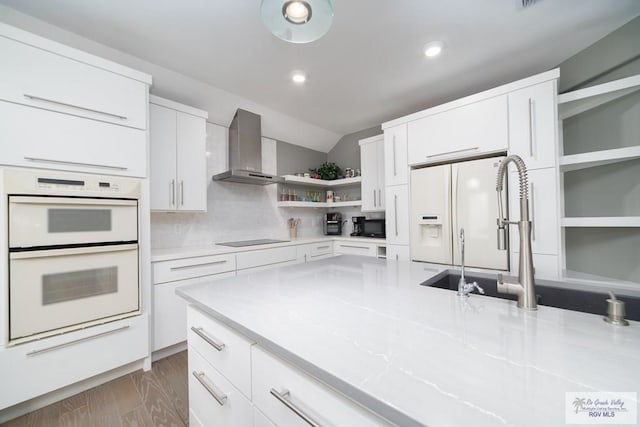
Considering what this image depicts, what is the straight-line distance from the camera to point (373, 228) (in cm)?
346

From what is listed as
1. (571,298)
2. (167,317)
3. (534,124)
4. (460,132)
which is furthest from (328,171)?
(571,298)

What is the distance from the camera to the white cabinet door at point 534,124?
72.6 inches

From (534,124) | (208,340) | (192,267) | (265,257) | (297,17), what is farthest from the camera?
(265,257)

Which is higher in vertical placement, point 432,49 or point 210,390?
point 432,49

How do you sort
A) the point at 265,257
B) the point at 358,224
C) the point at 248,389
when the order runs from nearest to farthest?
the point at 248,389, the point at 265,257, the point at 358,224

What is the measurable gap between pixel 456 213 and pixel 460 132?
2.43ft

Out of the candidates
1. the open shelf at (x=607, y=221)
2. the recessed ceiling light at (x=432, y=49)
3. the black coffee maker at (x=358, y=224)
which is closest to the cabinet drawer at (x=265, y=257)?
the black coffee maker at (x=358, y=224)

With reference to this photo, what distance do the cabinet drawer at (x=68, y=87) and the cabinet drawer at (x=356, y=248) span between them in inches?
101

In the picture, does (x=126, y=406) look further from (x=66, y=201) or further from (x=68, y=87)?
(x=68, y=87)

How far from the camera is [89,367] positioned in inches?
65.5

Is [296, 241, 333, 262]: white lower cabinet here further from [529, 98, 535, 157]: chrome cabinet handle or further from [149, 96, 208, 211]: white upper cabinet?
[529, 98, 535, 157]: chrome cabinet handle

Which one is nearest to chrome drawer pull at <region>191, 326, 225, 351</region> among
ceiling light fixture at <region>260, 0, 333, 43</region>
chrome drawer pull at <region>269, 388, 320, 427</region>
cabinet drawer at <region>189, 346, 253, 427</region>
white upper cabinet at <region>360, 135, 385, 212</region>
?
cabinet drawer at <region>189, 346, 253, 427</region>

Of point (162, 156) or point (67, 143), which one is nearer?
point (67, 143)

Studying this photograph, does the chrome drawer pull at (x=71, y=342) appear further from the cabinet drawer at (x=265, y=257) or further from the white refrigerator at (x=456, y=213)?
the white refrigerator at (x=456, y=213)
